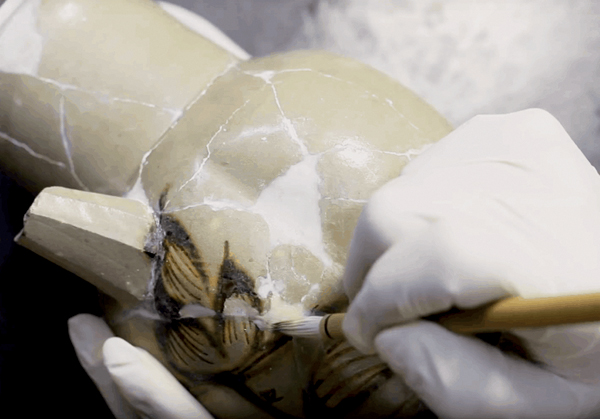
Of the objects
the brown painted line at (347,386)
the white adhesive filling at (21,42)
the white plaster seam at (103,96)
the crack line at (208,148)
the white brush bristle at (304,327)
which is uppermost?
the white adhesive filling at (21,42)

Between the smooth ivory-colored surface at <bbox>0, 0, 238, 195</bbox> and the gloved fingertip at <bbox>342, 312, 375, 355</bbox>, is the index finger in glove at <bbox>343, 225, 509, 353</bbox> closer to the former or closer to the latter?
the gloved fingertip at <bbox>342, 312, 375, 355</bbox>

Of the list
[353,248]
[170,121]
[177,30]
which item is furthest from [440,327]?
[177,30]

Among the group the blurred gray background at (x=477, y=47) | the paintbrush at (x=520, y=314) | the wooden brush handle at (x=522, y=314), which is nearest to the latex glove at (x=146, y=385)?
the paintbrush at (x=520, y=314)

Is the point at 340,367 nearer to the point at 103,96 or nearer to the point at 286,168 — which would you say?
the point at 286,168

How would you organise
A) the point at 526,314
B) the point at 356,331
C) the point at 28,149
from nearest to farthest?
the point at 526,314
the point at 356,331
the point at 28,149

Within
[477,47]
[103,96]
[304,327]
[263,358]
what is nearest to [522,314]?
[304,327]

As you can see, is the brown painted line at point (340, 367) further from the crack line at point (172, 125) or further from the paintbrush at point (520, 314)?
the crack line at point (172, 125)

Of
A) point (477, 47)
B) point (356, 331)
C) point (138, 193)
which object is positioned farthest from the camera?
point (477, 47)

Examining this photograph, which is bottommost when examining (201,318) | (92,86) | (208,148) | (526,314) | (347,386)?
(347,386)
